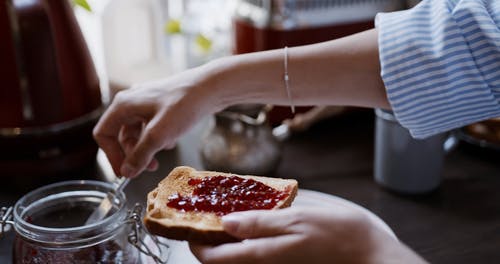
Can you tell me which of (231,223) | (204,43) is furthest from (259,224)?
(204,43)

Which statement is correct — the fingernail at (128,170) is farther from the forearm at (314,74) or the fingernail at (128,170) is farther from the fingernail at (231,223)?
the fingernail at (231,223)

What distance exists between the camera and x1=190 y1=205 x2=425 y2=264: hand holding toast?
0.67 m

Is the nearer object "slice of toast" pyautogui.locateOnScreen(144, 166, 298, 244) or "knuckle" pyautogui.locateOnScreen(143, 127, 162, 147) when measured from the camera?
"slice of toast" pyautogui.locateOnScreen(144, 166, 298, 244)

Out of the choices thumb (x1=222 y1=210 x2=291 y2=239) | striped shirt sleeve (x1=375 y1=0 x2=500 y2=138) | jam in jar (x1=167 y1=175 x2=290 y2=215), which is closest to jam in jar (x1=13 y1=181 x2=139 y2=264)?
jam in jar (x1=167 y1=175 x2=290 y2=215)

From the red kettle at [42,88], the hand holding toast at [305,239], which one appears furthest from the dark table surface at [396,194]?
the hand holding toast at [305,239]

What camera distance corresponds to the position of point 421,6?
0.90 meters

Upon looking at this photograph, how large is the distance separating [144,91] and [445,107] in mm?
437

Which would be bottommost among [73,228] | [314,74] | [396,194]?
[396,194]

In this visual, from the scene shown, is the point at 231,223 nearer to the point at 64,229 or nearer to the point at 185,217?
the point at 185,217

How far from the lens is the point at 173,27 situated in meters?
1.46

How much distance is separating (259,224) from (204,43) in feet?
2.67

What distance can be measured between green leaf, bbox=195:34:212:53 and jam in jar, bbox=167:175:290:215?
0.66 meters

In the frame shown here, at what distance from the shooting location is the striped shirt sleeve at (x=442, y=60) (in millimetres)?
855

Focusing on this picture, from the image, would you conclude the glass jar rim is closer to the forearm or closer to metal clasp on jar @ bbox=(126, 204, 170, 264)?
metal clasp on jar @ bbox=(126, 204, 170, 264)
